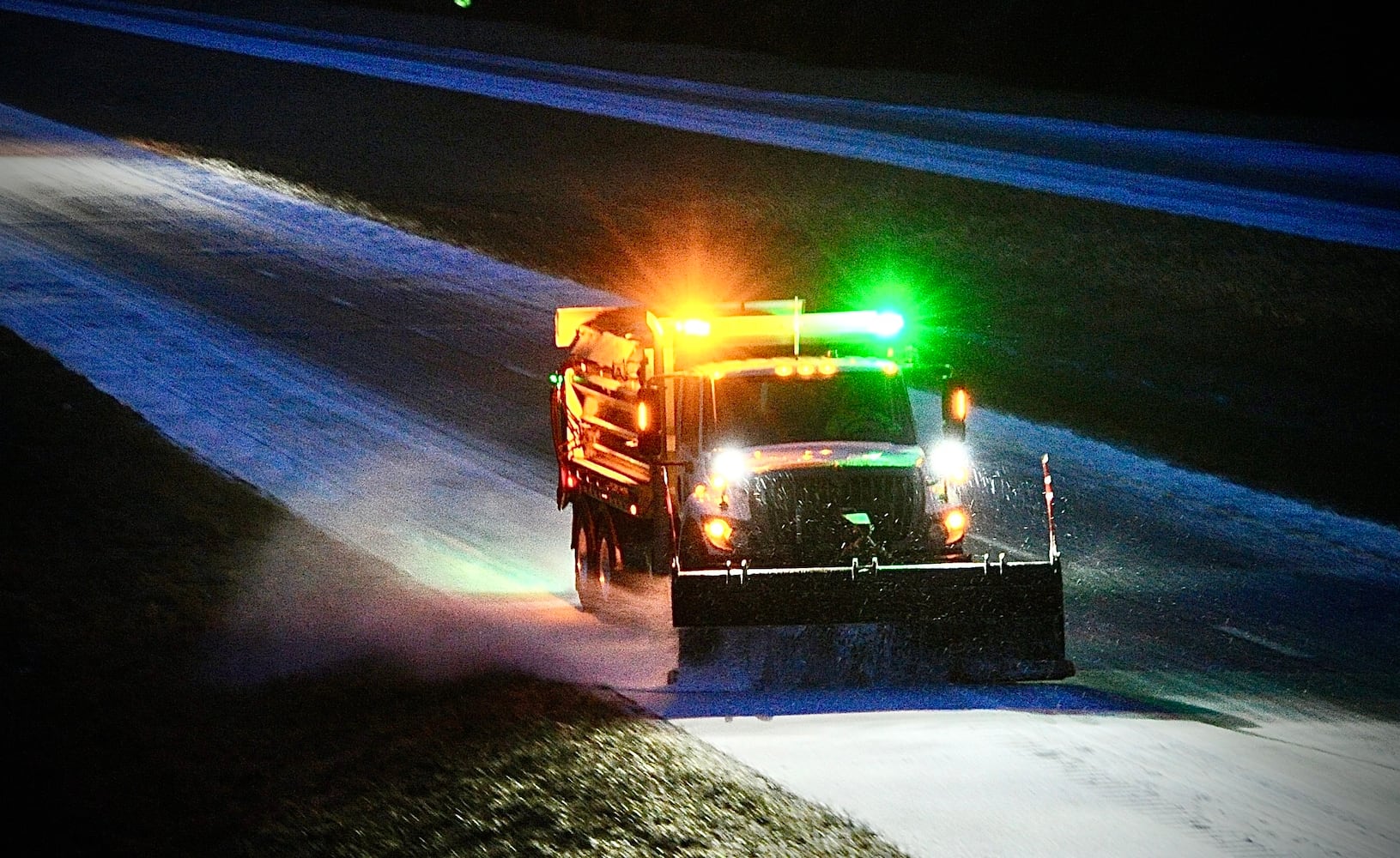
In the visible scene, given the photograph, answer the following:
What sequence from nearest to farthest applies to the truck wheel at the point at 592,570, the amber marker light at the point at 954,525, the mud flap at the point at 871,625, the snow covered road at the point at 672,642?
the snow covered road at the point at 672,642, the mud flap at the point at 871,625, the amber marker light at the point at 954,525, the truck wheel at the point at 592,570

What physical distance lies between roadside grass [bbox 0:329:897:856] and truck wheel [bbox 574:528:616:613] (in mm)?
2157

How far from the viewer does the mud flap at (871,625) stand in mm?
11023

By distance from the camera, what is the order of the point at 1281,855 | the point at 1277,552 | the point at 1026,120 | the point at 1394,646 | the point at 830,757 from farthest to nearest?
the point at 1026,120
the point at 1277,552
the point at 1394,646
the point at 830,757
the point at 1281,855

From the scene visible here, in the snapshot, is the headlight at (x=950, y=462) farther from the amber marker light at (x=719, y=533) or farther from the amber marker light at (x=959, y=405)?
the amber marker light at (x=719, y=533)

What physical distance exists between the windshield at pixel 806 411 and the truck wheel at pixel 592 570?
2040 mm

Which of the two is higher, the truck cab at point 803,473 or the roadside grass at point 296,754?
the truck cab at point 803,473

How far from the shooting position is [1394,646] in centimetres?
1284

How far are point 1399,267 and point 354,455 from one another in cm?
1480

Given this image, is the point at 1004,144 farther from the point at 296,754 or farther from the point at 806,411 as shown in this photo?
the point at 296,754

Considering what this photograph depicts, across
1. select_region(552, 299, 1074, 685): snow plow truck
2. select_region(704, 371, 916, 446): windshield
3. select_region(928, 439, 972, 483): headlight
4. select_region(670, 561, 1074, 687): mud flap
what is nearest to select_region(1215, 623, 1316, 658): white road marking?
select_region(552, 299, 1074, 685): snow plow truck

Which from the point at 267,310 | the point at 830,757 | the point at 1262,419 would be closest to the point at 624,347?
the point at 830,757

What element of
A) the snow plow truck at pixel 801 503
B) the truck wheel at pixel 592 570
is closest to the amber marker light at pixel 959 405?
the snow plow truck at pixel 801 503

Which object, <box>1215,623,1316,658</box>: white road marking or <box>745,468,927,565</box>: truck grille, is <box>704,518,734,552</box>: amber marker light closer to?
<box>745,468,927,565</box>: truck grille

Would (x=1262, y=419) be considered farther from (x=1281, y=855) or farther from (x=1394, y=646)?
(x=1281, y=855)
